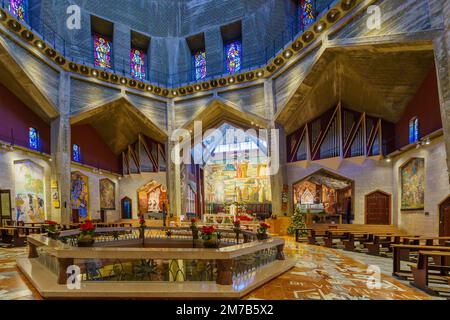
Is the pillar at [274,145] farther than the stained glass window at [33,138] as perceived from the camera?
Yes

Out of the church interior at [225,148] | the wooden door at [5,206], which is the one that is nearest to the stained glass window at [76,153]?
the church interior at [225,148]

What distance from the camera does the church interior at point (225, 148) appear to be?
4875 millimetres

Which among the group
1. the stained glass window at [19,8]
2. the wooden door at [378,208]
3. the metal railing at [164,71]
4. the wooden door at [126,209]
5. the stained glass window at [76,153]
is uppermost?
the stained glass window at [19,8]

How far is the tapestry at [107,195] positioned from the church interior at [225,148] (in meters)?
0.13

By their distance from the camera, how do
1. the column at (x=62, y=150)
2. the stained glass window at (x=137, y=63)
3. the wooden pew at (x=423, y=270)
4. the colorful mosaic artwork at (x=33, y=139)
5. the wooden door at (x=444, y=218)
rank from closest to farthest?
1. the wooden pew at (x=423, y=270)
2. the wooden door at (x=444, y=218)
3. the colorful mosaic artwork at (x=33, y=139)
4. the column at (x=62, y=150)
5. the stained glass window at (x=137, y=63)

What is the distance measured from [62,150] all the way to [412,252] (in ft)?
48.0

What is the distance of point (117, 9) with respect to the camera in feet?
52.0

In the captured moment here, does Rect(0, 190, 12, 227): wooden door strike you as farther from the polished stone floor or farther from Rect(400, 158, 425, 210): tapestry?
Rect(400, 158, 425, 210): tapestry

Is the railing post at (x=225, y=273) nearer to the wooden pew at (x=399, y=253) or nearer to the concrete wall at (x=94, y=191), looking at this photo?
the wooden pew at (x=399, y=253)

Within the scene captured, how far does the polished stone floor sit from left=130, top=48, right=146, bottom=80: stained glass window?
43.5ft

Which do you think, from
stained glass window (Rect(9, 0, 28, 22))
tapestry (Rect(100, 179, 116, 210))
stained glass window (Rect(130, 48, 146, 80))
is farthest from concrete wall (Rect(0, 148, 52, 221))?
stained glass window (Rect(130, 48, 146, 80))

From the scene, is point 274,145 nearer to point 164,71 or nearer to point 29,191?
point 164,71

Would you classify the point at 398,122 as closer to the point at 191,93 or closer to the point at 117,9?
the point at 191,93
